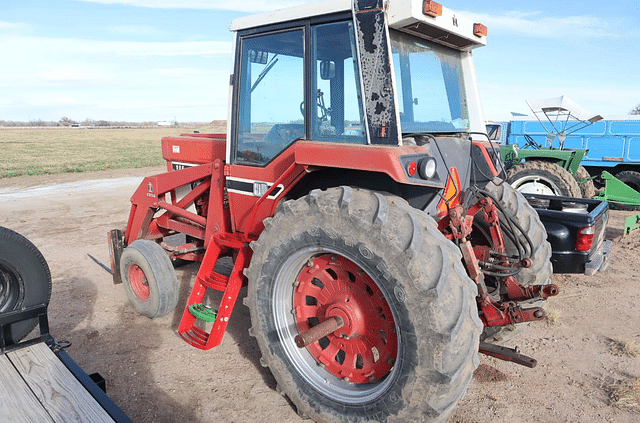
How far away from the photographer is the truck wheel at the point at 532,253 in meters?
3.58

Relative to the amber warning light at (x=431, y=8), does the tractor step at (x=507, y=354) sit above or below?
below

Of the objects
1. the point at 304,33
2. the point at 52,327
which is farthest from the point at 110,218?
the point at 304,33

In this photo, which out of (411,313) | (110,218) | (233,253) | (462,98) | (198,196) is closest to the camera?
(411,313)

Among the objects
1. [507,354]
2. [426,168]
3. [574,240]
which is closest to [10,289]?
[426,168]

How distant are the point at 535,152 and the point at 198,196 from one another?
24.6 ft

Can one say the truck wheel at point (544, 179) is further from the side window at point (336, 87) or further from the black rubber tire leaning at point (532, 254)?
the side window at point (336, 87)

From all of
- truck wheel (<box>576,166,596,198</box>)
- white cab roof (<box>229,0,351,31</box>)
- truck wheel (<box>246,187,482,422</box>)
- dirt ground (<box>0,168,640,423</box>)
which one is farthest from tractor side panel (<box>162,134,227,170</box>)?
truck wheel (<box>576,166,596,198</box>)

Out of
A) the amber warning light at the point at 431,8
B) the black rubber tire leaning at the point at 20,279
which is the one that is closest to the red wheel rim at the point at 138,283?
the black rubber tire leaning at the point at 20,279

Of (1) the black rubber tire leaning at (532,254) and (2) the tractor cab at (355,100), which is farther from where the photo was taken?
(1) the black rubber tire leaning at (532,254)

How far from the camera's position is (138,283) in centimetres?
454

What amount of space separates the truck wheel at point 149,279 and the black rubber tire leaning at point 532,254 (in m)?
2.79

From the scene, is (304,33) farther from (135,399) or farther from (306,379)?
(135,399)

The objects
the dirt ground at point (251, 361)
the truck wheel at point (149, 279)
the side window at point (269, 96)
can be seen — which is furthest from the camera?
the truck wheel at point (149, 279)

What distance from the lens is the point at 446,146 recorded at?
3.14 m
